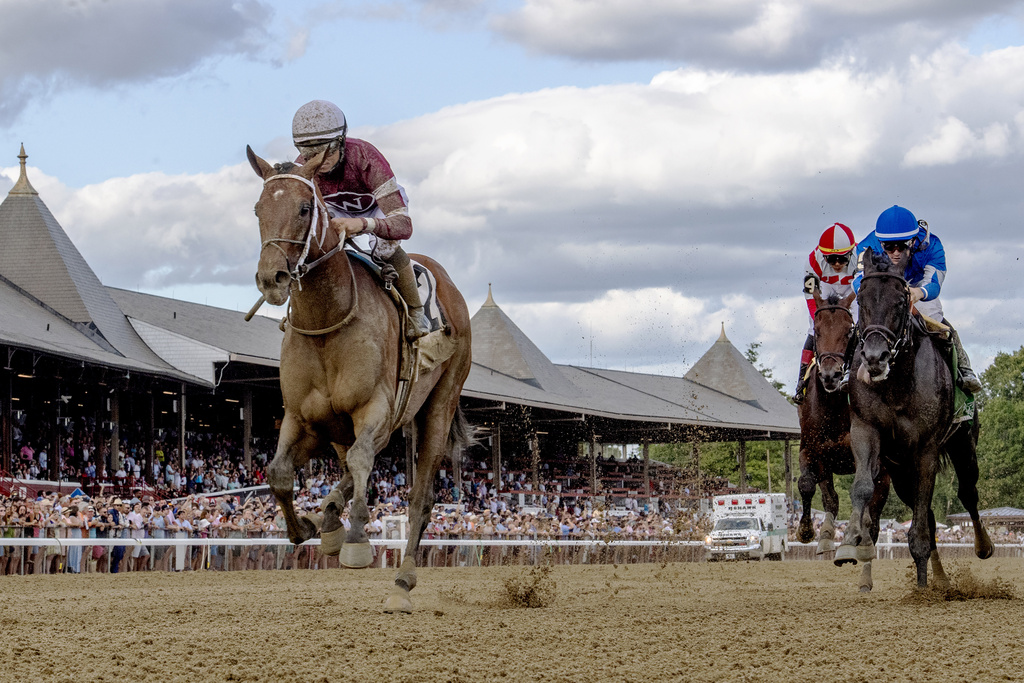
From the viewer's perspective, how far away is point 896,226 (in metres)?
9.51

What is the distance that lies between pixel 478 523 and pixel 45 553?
A: 1094 centimetres

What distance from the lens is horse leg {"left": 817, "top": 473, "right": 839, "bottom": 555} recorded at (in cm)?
1005

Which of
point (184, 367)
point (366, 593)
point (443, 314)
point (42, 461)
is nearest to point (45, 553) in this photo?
point (366, 593)

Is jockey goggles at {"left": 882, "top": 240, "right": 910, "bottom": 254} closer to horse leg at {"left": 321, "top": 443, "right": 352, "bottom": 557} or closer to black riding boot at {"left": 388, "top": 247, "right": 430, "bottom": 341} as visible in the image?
black riding boot at {"left": 388, "top": 247, "right": 430, "bottom": 341}

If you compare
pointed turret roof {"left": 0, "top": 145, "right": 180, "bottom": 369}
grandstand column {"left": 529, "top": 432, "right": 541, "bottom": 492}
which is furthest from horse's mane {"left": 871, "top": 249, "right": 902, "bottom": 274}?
grandstand column {"left": 529, "top": 432, "right": 541, "bottom": 492}

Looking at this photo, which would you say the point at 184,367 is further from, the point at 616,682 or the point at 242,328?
the point at 616,682

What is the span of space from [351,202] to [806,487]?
5081 mm

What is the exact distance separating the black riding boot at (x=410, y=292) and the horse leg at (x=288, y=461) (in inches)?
42.6

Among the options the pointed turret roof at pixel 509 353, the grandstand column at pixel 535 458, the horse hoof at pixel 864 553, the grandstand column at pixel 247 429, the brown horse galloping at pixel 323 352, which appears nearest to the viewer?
the brown horse galloping at pixel 323 352

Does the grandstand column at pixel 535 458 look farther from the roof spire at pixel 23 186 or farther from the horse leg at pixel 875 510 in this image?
the horse leg at pixel 875 510

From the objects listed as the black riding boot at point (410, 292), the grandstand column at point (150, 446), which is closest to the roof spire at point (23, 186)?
the grandstand column at point (150, 446)

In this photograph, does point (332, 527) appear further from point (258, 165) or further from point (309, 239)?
point (258, 165)

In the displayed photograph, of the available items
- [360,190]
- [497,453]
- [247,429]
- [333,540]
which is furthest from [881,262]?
[497,453]

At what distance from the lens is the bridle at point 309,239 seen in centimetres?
678
